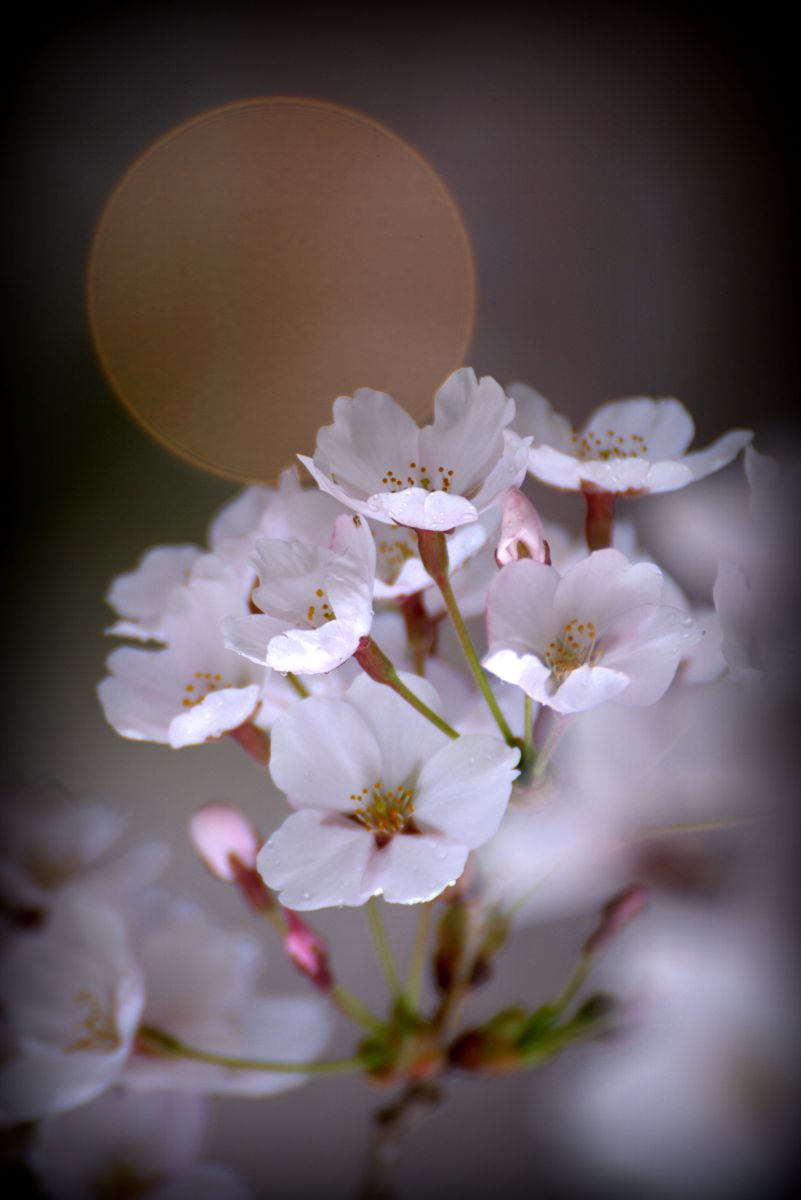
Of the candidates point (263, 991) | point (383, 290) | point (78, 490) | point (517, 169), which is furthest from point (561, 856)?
point (517, 169)

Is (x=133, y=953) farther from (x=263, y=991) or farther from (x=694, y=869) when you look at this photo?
(x=263, y=991)

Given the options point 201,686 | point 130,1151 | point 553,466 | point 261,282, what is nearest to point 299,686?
point 201,686

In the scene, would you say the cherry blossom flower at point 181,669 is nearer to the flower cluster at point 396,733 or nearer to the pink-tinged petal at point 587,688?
the flower cluster at point 396,733

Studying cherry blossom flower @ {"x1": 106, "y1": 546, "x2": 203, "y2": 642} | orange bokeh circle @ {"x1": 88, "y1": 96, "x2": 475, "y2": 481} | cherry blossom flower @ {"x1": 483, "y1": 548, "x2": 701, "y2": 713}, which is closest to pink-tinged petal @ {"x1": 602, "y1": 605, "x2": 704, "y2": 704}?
cherry blossom flower @ {"x1": 483, "y1": 548, "x2": 701, "y2": 713}

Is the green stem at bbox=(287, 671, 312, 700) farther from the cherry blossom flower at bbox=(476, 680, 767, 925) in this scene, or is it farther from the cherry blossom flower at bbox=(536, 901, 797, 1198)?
the cherry blossom flower at bbox=(536, 901, 797, 1198)

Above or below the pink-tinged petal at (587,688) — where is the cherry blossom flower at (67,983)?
below

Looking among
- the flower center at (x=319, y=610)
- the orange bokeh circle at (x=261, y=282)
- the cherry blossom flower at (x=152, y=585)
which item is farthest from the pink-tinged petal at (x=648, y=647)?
the orange bokeh circle at (x=261, y=282)

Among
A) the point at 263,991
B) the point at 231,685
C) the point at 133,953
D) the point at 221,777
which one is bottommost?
the point at 263,991
